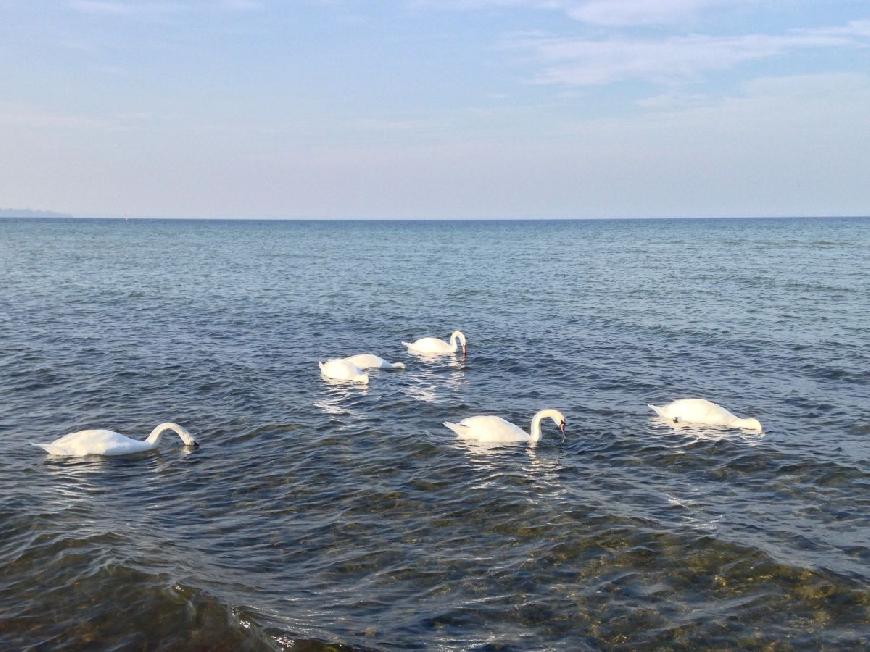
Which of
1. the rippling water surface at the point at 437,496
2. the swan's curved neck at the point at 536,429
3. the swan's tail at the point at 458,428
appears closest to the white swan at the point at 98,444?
the rippling water surface at the point at 437,496

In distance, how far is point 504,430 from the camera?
48.9 ft

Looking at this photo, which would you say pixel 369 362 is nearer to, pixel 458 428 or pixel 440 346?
pixel 440 346

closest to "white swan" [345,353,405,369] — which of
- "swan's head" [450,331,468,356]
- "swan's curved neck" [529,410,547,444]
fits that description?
"swan's head" [450,331,468,356]

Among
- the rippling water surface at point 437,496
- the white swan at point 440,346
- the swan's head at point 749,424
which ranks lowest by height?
the rippling water surface at point 437,496

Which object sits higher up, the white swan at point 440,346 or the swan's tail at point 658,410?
the white swan at point 440,346

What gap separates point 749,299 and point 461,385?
20292mm

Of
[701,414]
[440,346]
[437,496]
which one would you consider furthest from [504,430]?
[440,346]

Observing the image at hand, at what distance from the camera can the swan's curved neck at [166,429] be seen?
14.3m

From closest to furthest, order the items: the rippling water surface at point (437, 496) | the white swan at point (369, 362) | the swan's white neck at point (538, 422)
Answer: the rippling water surface at point (437, 496) < the swan's white neck at point (538, 422) < the white swan at point (369, 362)

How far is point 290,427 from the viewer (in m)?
15.6

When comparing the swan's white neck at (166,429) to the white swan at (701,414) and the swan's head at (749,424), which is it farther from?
the swan's head at (749,424)

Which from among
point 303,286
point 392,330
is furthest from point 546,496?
point 303,286

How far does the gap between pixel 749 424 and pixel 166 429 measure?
1170cm

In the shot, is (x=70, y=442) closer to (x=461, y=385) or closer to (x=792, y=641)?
(x=461, y=385)
